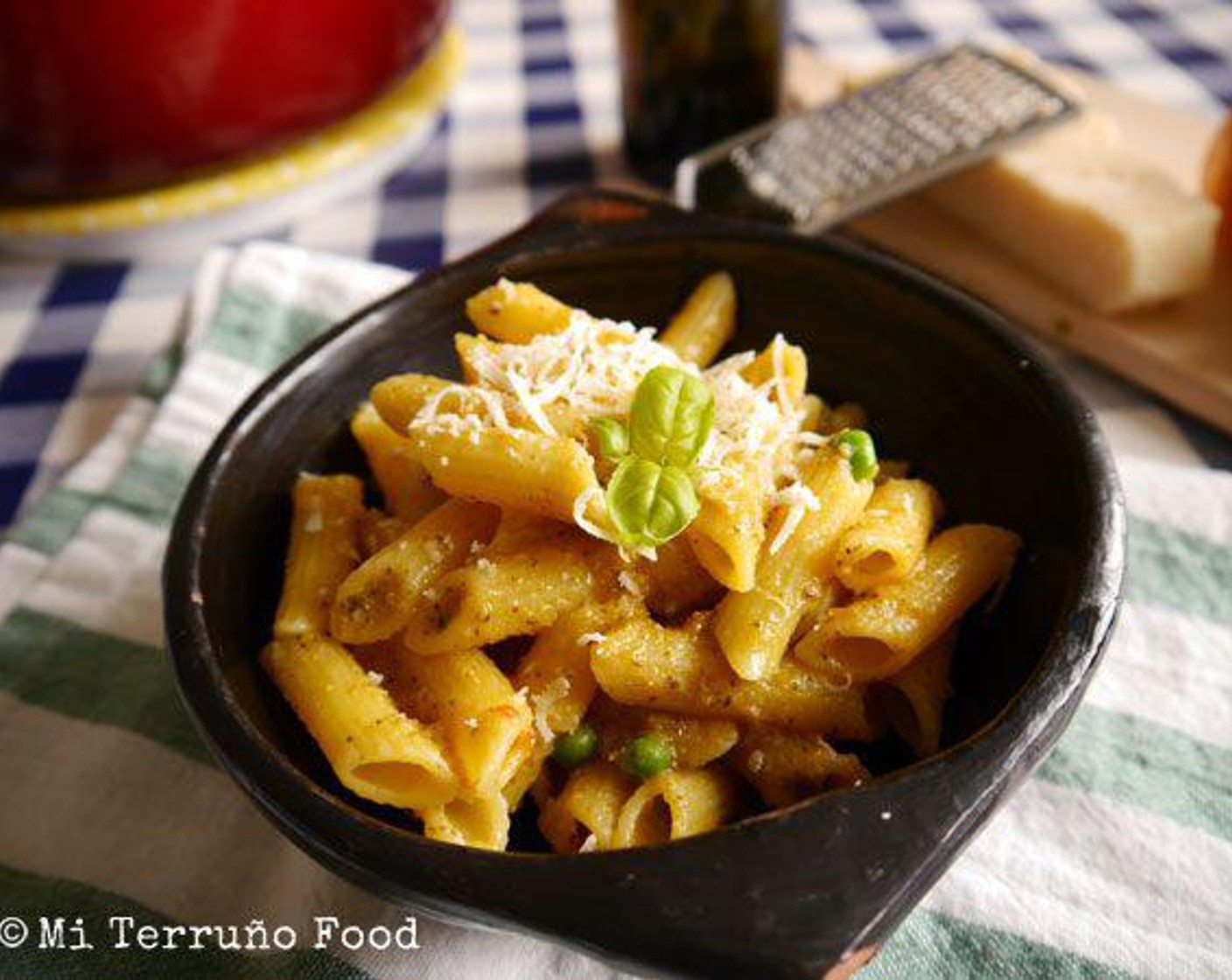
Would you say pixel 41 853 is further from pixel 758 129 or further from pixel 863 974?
pixel 758 129

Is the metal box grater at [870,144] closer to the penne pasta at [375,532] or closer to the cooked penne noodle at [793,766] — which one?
the penne pasta at [375,532]

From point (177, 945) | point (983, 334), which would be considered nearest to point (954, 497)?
point (983, 334)

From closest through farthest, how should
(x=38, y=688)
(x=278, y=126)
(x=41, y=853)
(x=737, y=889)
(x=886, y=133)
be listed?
(x=737, y=889) < (x=41, y=853) < (x=38, y=688) < (x=886, y=133) < (x=278, y=126)

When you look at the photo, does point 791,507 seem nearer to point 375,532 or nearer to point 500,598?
point 500,598

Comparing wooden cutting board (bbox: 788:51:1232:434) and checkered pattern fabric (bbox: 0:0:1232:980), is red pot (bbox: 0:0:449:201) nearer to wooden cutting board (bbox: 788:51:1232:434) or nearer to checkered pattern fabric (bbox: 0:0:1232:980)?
checkered pattern fabric (bbox: 0:0:1232:980)

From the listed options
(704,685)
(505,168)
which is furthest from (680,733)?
(505,168)
